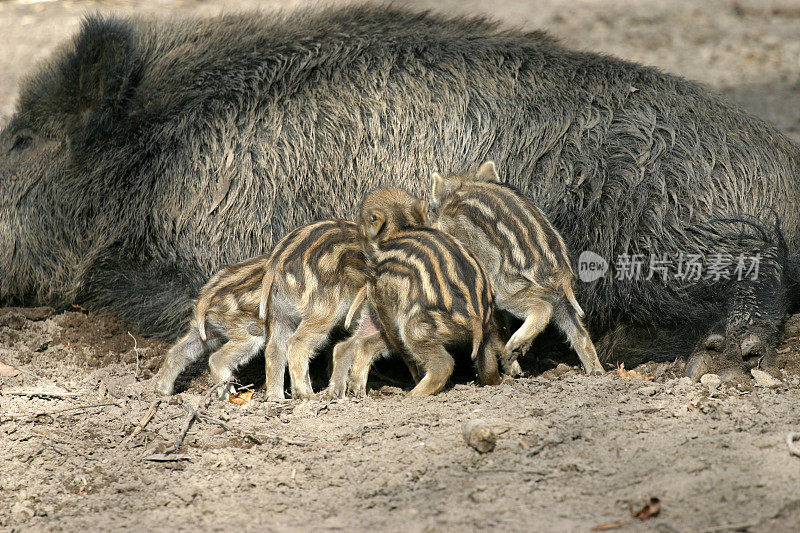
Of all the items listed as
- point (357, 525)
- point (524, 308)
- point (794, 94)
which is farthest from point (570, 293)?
point (794, 94)

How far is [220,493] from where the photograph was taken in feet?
7.84

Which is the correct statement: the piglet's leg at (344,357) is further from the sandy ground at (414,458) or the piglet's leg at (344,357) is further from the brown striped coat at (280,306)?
the sandy ground at (414,458)

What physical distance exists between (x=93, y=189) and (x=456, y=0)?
777cm

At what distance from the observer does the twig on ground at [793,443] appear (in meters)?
2.21

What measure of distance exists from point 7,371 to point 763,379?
3.34m

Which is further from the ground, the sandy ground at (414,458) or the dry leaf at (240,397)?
the sandy ground at (414,458)

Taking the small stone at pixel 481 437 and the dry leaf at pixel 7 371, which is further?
the dry leaf at pixel 7 371

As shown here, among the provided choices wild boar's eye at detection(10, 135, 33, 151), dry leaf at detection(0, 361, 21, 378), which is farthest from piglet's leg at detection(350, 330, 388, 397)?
wild boar's eye at detection(10, 135, 33, 151)

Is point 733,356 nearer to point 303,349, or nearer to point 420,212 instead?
point 420,212

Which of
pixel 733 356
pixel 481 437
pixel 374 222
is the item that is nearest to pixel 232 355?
pixel 374 222

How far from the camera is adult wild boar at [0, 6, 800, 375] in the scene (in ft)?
11.8

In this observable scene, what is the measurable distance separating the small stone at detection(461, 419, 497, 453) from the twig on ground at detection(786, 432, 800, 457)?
0.86m

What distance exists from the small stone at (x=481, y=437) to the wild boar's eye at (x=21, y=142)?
3.35 m

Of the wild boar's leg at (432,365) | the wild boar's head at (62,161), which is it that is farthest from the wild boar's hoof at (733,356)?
the wild boar's head at (62,161)
